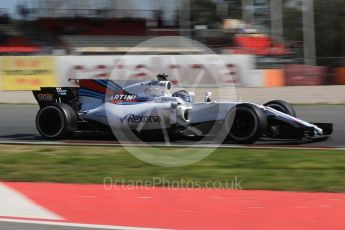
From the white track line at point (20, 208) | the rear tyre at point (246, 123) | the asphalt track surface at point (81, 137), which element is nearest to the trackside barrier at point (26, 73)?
the asphalt track surface at point (81, 137)

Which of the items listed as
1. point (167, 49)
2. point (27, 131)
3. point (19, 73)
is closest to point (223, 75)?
point (167, 49)

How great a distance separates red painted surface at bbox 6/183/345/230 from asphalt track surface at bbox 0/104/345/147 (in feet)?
11.1

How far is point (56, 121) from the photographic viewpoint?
33.3 ft

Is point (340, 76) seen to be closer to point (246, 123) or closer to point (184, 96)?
point (184, 96)

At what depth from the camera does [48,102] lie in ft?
33.8

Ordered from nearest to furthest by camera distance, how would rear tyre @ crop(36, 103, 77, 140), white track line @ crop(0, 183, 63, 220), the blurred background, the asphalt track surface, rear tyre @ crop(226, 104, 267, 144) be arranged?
white track line @ crop(0, 183, 63, 220), rear tyre @ crop(226, 104, 267, 144), the asphalt track surface, rear tyre @ crop(36, 103, 77, 140), the blurred background

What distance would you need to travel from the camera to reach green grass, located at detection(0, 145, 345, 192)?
6.64 meters

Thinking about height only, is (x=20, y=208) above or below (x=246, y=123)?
below

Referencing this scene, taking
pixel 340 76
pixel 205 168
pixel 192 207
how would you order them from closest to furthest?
pixel 192 207
pixel 205 168
pixel 340 76

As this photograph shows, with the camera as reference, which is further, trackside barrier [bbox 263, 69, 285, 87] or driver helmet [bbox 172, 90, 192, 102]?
trackside barrier [bbox 263, 69, 285, 87]

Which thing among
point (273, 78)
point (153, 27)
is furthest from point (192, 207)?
point (153, 27)

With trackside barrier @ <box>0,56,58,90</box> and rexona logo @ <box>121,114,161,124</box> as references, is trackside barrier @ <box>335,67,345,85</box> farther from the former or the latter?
rexona logo @ <box>121,114,161,124</box>

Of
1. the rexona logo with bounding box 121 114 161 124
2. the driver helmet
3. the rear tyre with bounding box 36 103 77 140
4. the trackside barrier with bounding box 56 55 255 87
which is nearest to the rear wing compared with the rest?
the rear tyre with bounding box 36 103 77 140

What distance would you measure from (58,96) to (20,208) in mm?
4889
